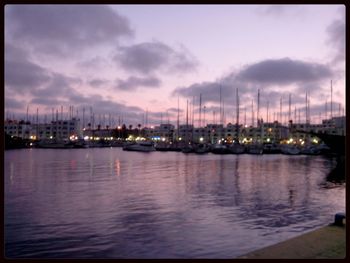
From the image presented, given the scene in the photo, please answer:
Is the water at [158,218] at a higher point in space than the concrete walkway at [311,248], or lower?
lower

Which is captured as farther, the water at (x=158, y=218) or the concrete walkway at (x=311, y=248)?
the water at (x=158, y=218)

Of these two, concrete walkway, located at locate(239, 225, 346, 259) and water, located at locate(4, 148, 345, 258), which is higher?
concrete walkway, located at locate(239, 225, 346, 259)

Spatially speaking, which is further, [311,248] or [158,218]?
[158,218]

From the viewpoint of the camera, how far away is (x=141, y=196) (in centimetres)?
2812

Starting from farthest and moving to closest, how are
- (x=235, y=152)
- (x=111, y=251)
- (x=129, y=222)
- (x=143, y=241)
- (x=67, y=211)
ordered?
(x=235, y=152), (x=67, y=211), (x=129, y=222), (x=143, y=241), (x=111, y=251)

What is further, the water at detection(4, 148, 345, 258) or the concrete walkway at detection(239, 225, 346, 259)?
the water at detection(4, 148, 345, 258)

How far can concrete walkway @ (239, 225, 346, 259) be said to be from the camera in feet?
33.0

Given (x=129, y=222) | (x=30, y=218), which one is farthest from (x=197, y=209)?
Answer: (x=30, y=218)

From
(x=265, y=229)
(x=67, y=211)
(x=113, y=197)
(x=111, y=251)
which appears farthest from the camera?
(x=113, y=197)

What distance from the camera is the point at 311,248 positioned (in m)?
10.9

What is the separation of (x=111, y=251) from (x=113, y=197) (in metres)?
13.4

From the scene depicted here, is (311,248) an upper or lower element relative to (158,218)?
upper

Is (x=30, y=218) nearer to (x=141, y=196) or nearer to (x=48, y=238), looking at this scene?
(x=48, y=238)

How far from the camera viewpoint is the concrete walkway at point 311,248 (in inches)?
396
